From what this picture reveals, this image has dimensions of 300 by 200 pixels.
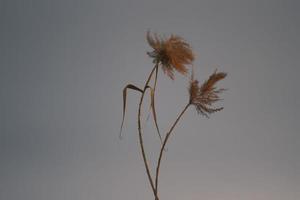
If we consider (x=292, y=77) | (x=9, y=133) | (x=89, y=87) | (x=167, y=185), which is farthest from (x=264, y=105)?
(x=9, y=133)

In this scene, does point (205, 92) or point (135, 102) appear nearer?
point (205, 92)

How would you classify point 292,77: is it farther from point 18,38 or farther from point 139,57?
point 18,38

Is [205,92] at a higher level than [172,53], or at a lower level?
lower

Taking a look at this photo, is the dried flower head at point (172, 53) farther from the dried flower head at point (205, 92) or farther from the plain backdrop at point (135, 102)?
the plain backdrop at point (135, 102)

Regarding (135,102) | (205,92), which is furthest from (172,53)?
(135,102)

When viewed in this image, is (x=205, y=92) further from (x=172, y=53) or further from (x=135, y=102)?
(x=135, y=102)

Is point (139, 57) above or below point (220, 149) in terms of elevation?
above

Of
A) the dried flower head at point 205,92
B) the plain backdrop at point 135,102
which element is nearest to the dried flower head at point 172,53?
the dried flower head at point 205,92

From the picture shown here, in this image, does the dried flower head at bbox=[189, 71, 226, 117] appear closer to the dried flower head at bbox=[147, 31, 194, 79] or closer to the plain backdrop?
the dried flower head at bbox=[147, 31, 194, 79]
